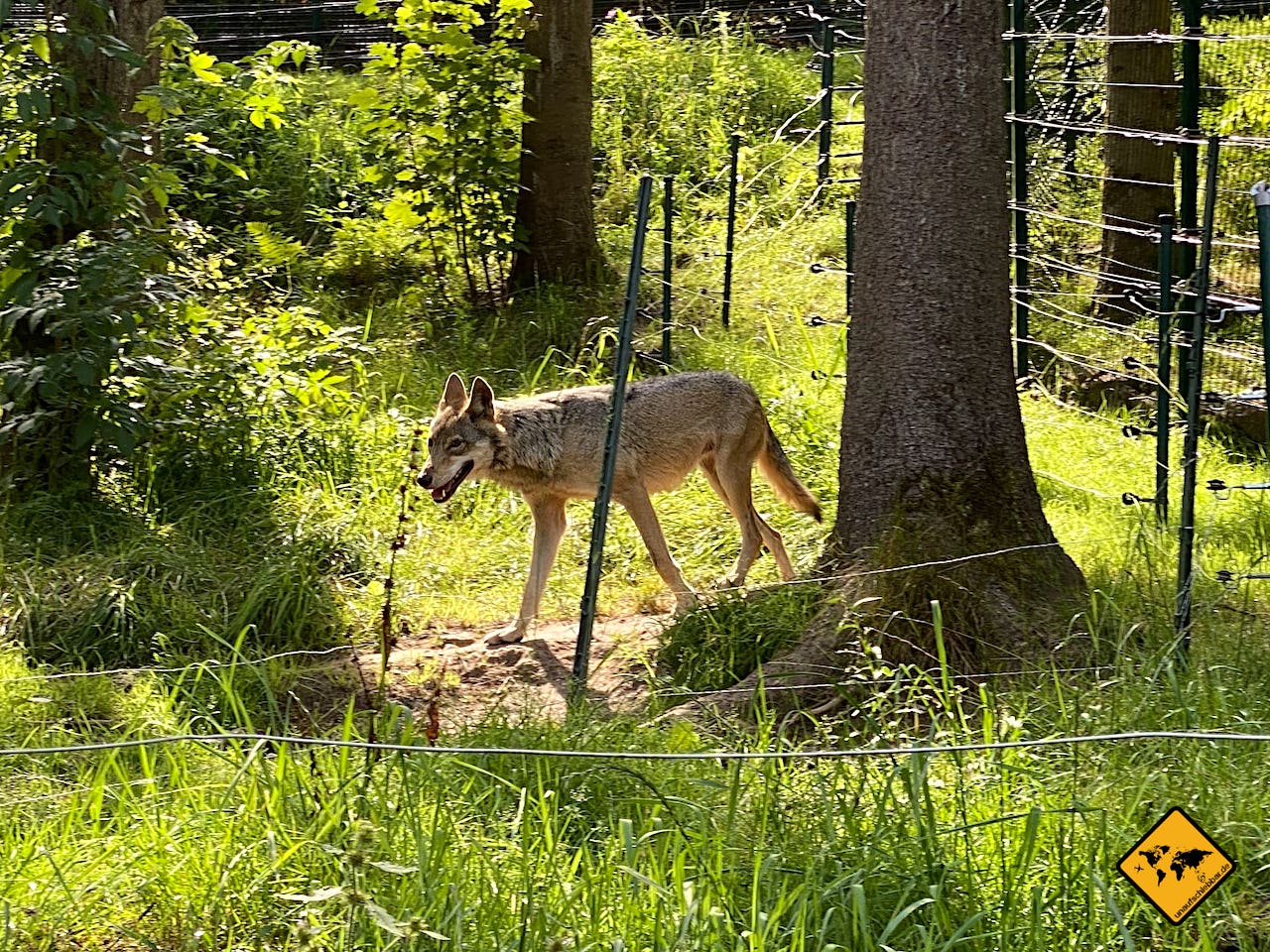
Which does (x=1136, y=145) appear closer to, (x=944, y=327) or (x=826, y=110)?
(x=826, y=110)

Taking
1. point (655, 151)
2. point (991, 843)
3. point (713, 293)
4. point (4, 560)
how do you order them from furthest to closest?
point (655, 151) → point (713, 293) → point (4, 560) → point (991, 843)

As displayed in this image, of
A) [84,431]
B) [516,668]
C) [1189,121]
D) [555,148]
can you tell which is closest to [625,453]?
[516,668]

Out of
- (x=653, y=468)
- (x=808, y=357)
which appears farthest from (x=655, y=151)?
(x=653, y=468)

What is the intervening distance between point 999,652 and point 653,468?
8.74ft

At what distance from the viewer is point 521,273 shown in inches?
504

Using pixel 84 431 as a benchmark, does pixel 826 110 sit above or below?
above

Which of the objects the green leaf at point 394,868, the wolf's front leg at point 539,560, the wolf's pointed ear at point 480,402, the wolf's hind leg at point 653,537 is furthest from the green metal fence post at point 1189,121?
the green leaf at point 394,868

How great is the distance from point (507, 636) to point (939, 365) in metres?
2.70

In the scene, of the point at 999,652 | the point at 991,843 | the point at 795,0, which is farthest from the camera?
the point at 795,0

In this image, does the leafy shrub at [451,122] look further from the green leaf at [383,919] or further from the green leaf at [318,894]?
the green leaf at [383,919]

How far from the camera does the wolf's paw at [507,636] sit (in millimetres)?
7770

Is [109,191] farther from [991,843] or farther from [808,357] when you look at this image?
[991,843]

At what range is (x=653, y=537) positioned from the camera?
7.97 m

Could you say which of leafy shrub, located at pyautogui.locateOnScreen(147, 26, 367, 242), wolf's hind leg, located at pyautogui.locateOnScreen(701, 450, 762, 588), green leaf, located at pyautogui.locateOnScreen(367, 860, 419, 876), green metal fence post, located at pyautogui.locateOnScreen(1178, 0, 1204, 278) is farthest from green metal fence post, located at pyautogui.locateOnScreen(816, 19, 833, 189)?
green leaf, located at pyautogui.locateOnScreen(367, 860, 419, 876)
